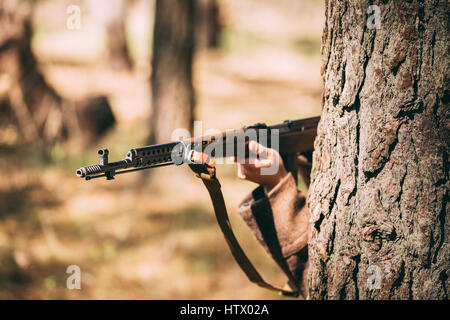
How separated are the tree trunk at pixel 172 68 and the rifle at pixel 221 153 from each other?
373 cm

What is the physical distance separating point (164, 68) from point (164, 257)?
8.52ft

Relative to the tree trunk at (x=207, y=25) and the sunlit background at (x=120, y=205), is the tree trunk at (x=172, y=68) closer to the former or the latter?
the sunlit background at (x=120, y=205)

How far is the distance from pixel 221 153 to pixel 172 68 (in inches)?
161

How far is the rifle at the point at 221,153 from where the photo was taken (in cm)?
178

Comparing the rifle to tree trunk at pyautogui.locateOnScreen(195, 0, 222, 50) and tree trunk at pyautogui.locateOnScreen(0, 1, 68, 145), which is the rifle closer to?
tree trunk at pyautogui.locateOnScreen(0, 1, 68, 145)

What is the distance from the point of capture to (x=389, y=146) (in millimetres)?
1590

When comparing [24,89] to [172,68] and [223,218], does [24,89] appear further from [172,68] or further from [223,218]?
[223,218]

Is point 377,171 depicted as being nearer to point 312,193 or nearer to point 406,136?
point 406,136

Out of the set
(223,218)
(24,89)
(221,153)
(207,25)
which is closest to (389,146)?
(221,153)

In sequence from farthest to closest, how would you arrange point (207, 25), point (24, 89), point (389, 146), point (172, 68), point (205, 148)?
point (207, 25), point (24, 89), point (172, 68), point (205, 148), point (389, 146)

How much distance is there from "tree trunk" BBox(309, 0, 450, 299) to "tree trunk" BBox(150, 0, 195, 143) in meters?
4.34

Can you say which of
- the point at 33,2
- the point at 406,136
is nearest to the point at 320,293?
the point at 406,136

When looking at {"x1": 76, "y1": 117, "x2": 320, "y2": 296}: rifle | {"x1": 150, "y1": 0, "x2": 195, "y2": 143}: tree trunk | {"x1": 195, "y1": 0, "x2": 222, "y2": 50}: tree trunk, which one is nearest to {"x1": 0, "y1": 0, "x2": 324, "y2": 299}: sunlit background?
{"x1": 150, "y1": 0, "x2": 195, "y2": 143}: tree trunk

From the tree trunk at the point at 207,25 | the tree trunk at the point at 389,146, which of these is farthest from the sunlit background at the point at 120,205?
the tree trunk at the point at 207,25
